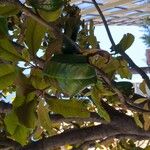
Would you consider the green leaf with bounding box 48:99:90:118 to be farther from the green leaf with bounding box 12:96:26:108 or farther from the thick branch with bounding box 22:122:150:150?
the thick branch with bounding box 22:122:150:150

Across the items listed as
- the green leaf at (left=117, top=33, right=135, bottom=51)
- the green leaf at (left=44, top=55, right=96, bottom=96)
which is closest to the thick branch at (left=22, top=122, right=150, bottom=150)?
the green leaf at (left=117, top=33, right=135, bottom=51)

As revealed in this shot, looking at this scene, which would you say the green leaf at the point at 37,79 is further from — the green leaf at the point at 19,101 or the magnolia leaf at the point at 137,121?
the magnolia leaf at the point at 137,121

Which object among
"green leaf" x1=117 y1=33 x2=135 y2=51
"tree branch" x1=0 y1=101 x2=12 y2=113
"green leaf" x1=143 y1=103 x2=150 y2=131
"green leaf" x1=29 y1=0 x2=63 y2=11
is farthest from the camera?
"tree branch" x1=0 y1=101 x2=12 y2=113

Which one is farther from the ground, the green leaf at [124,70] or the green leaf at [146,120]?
the green leaf at [124,70]

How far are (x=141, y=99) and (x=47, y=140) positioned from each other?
0.45 metres

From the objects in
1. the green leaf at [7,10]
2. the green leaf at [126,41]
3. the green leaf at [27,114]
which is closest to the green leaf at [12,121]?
the green leaf at [27,114]

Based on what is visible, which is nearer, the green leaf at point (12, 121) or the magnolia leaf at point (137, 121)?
the green leaf at point (12, 121)

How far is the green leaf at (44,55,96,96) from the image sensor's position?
0.86 metres

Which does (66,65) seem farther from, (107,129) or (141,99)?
(107,129)

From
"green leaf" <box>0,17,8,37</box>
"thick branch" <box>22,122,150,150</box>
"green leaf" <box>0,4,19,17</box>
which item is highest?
"green leaf" <box>0,4,19,17</box>

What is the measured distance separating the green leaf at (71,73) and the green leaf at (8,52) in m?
0.11

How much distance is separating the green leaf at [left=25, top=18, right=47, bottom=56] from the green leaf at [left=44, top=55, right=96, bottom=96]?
5.8 inches

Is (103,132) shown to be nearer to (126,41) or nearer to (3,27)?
(126,41)

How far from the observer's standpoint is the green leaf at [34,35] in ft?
3.46
